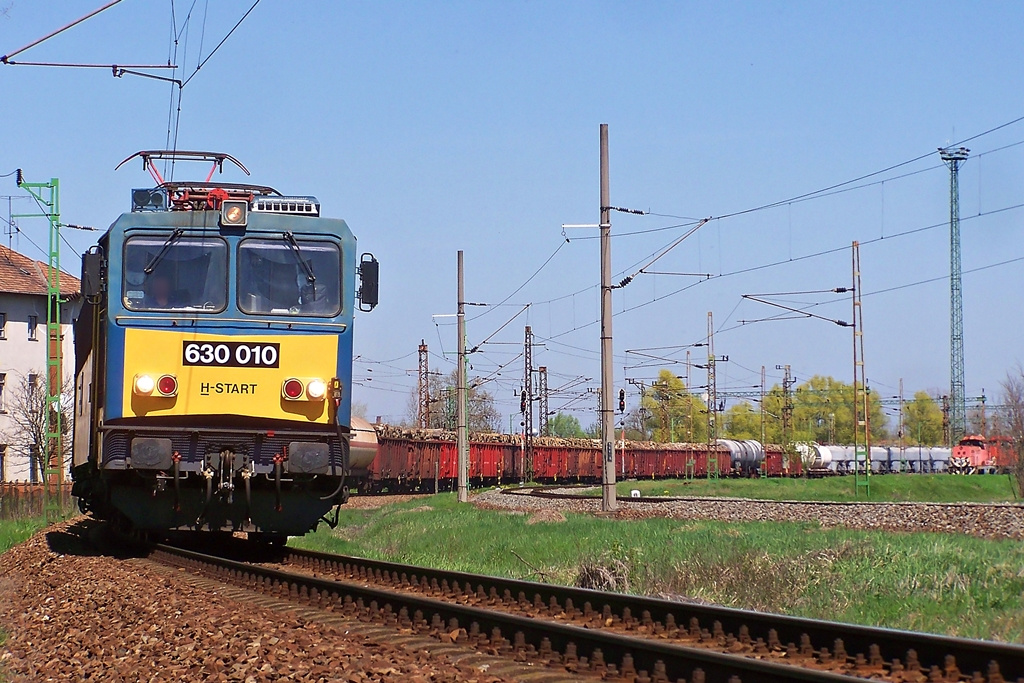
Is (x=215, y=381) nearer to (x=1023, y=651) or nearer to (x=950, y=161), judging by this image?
(x=1023, y=651)

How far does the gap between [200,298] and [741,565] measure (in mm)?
6622

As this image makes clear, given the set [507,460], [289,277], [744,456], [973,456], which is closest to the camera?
[289,277]

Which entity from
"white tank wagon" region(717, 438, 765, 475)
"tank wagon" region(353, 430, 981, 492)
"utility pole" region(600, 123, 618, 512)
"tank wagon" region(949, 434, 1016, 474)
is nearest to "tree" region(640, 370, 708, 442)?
"tank wagon" region(353, 430, 981, 492)

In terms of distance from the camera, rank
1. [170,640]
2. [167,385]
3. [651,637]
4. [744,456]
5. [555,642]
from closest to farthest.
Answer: [555,642], [651,637], [170,640], [167,385], [744,456]

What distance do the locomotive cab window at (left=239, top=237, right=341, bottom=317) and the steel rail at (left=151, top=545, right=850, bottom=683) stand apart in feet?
9.72

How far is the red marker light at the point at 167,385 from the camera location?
1227 cm

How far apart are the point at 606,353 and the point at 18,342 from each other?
42.9m

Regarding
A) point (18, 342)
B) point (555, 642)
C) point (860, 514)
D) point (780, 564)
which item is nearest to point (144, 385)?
point (555, 642)

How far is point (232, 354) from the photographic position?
1248 cm

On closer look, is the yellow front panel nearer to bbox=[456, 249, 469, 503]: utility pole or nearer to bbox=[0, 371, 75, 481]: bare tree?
bbox=[456, 249, 469, 503]: utility pole

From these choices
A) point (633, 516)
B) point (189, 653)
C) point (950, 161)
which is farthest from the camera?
point (950, 161)

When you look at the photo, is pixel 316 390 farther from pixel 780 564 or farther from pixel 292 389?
pixel 780 564

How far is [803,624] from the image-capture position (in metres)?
7.16

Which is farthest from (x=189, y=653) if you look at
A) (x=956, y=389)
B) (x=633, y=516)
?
(x=956, y=389)
